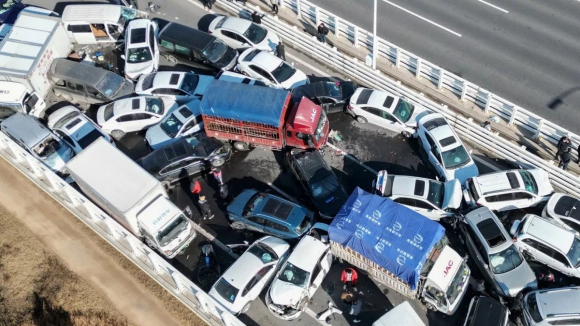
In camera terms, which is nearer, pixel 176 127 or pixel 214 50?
pixel 176 127

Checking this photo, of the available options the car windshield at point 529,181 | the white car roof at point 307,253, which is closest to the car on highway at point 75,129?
the white car roof at point 307,253

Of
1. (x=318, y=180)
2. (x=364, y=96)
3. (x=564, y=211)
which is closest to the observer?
(x=564, y=211)

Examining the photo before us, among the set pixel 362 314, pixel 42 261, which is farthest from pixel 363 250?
pixel 42 261

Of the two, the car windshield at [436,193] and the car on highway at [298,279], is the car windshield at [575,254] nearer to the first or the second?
the car windshield at [436,193]

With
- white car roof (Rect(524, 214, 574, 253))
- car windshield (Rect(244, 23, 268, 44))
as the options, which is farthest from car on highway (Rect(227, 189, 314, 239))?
car windshield (Rect(244, 23, 268, 44))

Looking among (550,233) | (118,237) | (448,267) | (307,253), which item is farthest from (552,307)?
(118,237)

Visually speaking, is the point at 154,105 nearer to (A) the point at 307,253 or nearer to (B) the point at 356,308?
(A) the point at 307,253
